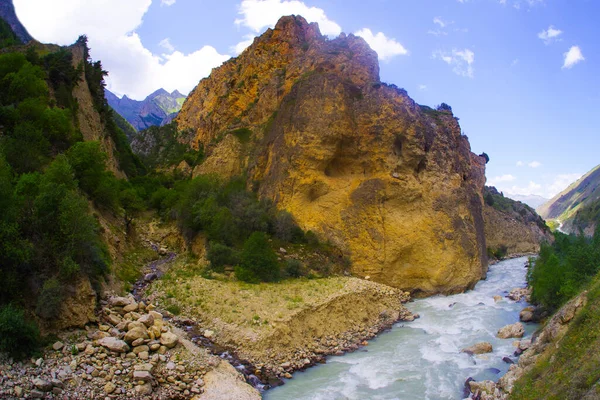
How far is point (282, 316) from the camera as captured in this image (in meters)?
17.6

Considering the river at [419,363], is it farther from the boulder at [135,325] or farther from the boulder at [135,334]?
the boulder at [135,325]

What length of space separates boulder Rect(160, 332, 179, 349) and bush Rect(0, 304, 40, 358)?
3.52m

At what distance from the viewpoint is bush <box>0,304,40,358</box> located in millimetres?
10383

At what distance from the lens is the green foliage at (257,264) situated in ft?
71.7

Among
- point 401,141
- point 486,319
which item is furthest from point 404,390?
point 401,141

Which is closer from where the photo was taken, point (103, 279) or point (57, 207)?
point (57, 207)

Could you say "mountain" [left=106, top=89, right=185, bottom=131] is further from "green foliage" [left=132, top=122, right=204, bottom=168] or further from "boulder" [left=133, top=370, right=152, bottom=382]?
"boulder" [left=133, top=370, right=152, bottom=382]

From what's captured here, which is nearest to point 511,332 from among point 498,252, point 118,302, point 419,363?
point 419,363

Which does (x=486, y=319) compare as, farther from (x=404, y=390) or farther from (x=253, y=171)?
(x=253, y=171)

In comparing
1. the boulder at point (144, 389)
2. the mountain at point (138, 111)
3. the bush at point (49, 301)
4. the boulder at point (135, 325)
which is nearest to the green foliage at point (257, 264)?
the boulder at point (135, 325)

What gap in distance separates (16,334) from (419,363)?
13188 millimetres

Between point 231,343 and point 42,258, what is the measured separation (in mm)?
7449

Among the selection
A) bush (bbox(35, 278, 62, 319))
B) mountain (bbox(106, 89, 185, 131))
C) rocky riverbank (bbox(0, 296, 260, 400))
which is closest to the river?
rocky riverbank (bbox(0, 296, 260, 400))

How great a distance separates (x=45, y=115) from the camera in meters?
21.6
